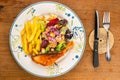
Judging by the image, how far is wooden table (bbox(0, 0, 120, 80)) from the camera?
3.77 feet

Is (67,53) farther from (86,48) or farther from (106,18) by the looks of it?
(106,18)

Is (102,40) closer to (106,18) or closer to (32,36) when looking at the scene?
(106,18)

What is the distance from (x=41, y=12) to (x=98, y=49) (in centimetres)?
28

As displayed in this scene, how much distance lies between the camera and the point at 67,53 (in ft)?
3.75

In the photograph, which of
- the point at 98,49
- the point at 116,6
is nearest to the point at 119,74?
the point at 98,49

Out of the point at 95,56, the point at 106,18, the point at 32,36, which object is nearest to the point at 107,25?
the point at 106,18

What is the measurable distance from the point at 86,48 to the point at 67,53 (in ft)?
0.28

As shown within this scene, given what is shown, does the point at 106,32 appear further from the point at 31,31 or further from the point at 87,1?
the point at 31,31

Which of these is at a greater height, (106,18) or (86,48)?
(106,18)

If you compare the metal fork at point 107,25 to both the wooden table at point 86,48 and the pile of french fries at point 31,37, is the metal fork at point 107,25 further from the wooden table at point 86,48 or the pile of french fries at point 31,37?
the pile of french fries at point 31,37

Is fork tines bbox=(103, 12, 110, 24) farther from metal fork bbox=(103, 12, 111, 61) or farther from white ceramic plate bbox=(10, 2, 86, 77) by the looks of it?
white ceramic plate bbox=(10, 2, 86, 77)

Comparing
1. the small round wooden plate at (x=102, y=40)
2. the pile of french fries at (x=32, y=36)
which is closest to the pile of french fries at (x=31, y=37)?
the pile of french fries at (x=32, y=36)

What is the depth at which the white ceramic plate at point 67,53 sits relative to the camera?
3.68 feet

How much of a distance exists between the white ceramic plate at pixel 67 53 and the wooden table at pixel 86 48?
0.04 m
